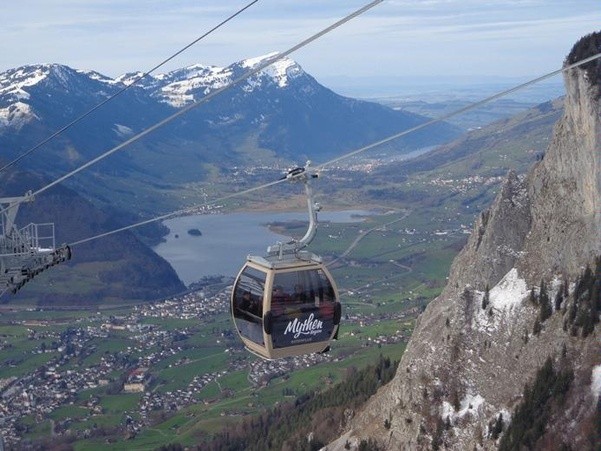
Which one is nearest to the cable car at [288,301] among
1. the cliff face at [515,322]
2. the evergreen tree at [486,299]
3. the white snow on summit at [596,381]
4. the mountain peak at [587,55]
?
the cliff face at [515,322]

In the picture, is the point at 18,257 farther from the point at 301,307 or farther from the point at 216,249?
the point at 216,249

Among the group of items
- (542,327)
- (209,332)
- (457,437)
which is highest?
(542,327)

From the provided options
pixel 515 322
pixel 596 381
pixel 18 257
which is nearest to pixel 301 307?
pixel 18 257

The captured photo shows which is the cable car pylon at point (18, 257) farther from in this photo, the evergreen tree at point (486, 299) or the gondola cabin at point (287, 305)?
the evergreen tree at point (486, 299)

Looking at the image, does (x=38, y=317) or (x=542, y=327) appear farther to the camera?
(x=38, y=317)

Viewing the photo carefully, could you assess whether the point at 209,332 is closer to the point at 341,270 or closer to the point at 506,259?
the point at 341,270

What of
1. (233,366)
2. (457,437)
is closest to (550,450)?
(457,437)
